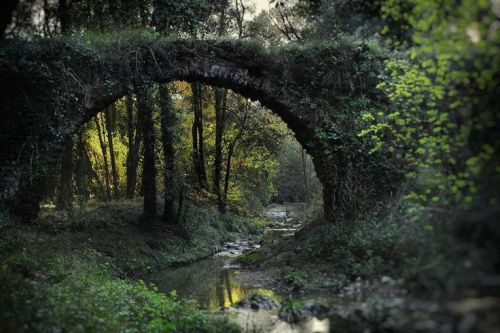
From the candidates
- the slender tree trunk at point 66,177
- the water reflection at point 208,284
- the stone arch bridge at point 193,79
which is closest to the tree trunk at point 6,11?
the stone arch bridge at point 193,79

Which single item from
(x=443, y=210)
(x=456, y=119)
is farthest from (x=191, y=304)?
(x=456, y=119)

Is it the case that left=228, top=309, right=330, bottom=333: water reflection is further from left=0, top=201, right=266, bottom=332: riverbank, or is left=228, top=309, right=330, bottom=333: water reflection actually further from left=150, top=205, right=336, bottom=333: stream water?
left=0, top=201, right=266, bottom=332: riverbank

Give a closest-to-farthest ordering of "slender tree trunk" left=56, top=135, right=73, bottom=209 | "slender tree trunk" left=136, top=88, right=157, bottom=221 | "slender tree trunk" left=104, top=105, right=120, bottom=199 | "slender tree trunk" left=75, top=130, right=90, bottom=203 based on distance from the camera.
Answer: "slender tree trunk" left=136, top=88, right=157, bottom=221, "slender tree trunk" left=56, top=135, right=73, bottom=209, "slender tree trunk" left=75, top=130, right=90, bottom=203, "slender tree trunk" left=104, top=105, right=120, bottom=199

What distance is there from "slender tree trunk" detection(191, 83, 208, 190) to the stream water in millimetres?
5272

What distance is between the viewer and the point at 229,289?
32.8ft

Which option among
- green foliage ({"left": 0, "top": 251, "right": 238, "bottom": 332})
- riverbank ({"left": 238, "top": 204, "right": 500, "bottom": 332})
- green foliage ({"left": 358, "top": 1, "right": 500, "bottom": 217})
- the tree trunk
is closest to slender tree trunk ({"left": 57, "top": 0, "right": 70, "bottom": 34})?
the tree trunk

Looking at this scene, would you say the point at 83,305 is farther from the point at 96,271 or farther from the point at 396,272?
the point at 396,272

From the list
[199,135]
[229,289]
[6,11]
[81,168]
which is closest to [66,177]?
[81,168]

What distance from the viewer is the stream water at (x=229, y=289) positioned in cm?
655

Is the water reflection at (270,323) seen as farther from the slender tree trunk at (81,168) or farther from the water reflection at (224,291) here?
the slender tree trunk at (81,168)

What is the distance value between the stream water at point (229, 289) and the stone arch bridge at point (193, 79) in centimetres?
323

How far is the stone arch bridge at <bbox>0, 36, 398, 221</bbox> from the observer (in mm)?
10133

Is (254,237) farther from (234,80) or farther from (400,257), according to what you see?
(400,257)

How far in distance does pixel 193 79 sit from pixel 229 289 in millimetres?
6174
